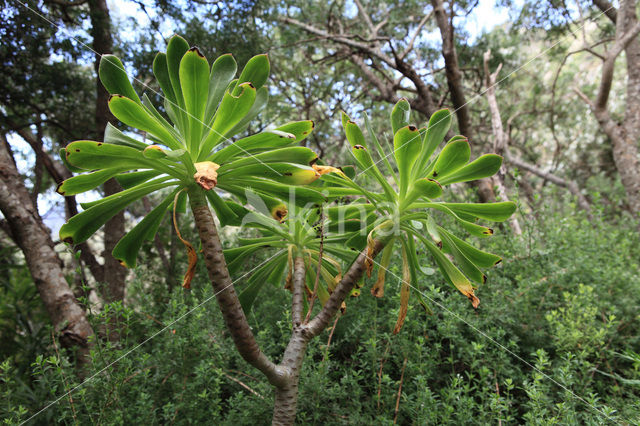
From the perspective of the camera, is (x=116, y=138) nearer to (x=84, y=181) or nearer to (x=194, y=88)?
(x=84, y=181)

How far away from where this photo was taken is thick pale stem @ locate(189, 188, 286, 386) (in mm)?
1100

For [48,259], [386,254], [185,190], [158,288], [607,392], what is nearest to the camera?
[185,190]

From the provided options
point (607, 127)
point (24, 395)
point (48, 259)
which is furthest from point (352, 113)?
point (24, 395)

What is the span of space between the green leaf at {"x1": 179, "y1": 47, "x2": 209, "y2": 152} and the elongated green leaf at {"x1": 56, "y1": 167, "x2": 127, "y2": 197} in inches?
10.3

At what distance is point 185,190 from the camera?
1.27 metres

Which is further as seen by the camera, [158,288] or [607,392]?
[158,288]

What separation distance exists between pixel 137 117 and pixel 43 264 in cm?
163

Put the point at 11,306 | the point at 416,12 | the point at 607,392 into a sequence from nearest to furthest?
the point at 607,392 → the point at 11,306 → the point at 416,12

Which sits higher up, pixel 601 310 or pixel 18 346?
pixel 18 346

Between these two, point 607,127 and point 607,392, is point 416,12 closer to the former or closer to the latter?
point 607,127

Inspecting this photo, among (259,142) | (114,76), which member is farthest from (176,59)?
(259,142)

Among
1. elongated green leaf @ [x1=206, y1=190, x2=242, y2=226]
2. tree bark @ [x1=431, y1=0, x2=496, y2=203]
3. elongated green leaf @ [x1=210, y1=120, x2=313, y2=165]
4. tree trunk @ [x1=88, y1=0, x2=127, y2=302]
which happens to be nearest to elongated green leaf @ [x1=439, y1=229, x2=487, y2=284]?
elongated green leaf @ [x1=210, y1=120, x2=313, y2=165]

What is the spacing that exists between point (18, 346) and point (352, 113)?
524 cm

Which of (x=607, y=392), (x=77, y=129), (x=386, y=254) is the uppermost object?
(x=77, y=129)
